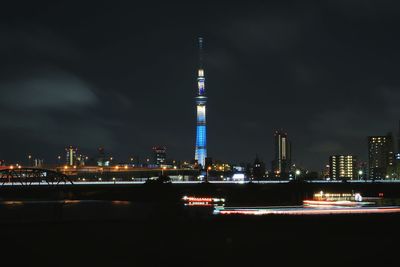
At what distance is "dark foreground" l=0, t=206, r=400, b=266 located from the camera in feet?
141

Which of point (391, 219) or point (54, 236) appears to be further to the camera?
point (391, 219)

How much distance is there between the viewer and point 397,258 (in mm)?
44156

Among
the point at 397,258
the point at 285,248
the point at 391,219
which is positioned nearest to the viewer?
the point at 397,258

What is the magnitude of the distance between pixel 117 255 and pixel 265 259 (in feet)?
37.4

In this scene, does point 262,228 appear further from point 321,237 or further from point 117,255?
point 117,255

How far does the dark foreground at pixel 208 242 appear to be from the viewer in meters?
42.9

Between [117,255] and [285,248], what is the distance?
1445 cm

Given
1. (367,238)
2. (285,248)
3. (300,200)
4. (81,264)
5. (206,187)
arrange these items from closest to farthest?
1. (81,264)
2. (285,248)
3. (367,238)
4. (300,200)
5. (206,187)

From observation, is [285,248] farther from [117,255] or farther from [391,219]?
Answer: [391,219]

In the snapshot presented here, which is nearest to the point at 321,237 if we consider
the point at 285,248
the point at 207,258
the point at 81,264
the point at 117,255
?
the point at 285,248

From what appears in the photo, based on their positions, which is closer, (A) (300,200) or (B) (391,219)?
(B) (391,219)

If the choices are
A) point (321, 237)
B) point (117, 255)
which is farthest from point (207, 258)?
point (321, 237)

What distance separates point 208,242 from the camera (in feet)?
177

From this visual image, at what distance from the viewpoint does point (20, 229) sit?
2685 inches
